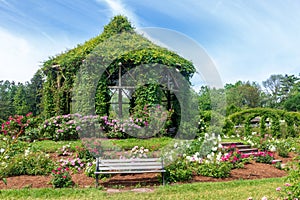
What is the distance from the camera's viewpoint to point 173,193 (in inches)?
193

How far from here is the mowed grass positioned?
183 inches

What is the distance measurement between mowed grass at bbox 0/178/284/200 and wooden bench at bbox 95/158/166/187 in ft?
1.74

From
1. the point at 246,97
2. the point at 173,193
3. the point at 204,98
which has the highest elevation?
the point at 246,97

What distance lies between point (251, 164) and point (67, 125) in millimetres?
6517

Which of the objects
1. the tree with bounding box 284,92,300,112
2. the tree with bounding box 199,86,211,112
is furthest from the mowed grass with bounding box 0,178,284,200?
the tree with bounding box 284,92,300,112

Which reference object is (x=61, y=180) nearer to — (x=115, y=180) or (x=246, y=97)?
(x=115, y=180)

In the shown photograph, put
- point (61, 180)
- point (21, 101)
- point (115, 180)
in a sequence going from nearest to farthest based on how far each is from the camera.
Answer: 1. point (61, 180)
2. point (115, 180)
3. point (21, 101)

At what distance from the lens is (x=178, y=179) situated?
5.81 metres

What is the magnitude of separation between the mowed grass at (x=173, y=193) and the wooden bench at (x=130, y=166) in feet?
1.74

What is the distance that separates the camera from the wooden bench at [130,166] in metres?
5.66

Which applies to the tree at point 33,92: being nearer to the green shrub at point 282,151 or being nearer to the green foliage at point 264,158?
the green shrub at point 282,151

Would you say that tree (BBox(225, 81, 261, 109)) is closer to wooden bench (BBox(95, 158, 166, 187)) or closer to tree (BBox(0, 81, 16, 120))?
tree (BBox(0, 81, 16, 120))

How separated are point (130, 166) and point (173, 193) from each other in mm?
1258

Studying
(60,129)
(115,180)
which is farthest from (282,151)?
(60,129)
